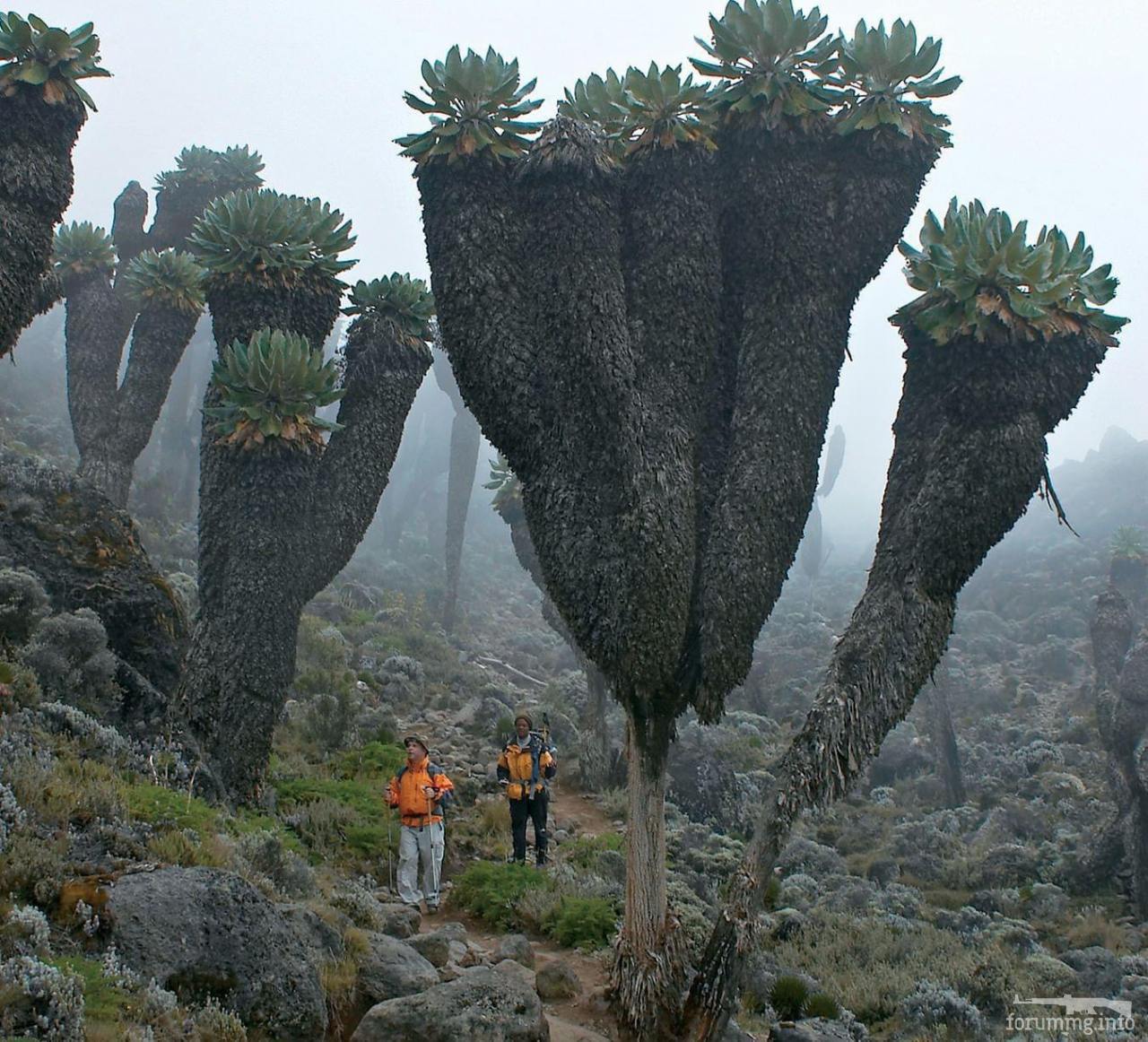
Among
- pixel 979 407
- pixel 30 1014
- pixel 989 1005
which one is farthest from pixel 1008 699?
pixel 30 1014

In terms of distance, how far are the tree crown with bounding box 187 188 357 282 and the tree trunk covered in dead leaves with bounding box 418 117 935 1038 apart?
121 inches

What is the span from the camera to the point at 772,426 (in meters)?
7.21

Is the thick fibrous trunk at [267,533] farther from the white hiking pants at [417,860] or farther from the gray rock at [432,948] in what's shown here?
the gray rock at [432,948]

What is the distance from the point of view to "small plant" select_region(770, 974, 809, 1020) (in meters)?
7.91

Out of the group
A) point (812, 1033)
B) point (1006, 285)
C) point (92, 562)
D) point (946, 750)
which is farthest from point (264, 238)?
point (946, 750)

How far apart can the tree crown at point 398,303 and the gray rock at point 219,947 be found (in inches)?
295

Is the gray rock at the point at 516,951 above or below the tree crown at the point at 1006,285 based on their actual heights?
below

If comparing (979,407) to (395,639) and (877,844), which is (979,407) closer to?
(877,844)

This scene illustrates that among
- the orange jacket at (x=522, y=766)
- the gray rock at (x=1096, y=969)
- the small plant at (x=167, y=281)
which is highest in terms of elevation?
the small plant at (x=167, y=281)

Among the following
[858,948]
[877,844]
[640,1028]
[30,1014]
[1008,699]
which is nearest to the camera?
[30,1014]

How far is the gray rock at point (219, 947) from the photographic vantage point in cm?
457

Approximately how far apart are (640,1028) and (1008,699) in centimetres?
2316

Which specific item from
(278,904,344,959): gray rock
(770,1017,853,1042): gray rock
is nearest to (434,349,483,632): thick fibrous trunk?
(770,1017,853,1042): gray rock

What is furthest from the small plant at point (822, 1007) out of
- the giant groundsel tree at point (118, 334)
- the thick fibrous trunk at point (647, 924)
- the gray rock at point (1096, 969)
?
the giant groundsel tree at point (118, 334)
